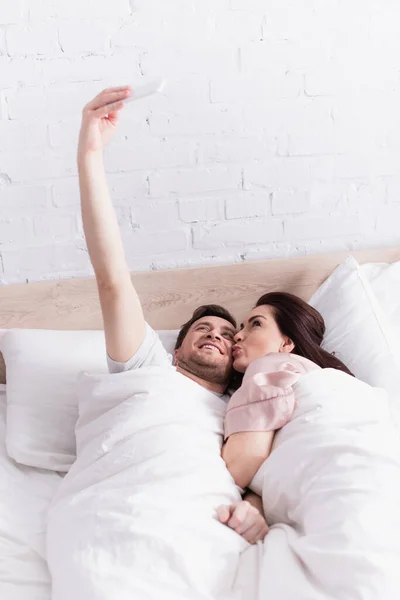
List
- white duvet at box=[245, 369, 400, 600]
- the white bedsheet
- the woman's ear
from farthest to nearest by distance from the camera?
the woman's ear → the white bedsheet → white duvet at box=[245, 369, 400, 600]

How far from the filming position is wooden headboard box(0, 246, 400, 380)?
1950mm

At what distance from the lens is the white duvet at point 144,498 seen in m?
1.10

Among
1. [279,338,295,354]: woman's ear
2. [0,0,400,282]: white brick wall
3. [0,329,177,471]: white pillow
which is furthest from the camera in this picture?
[0,0,400,282]: white brick wall

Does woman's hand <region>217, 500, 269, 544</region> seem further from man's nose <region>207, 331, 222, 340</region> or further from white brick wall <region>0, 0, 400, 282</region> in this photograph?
white brick wall <region>0, 0, 400, 282</region>

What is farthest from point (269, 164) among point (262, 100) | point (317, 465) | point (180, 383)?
point (317, 465)

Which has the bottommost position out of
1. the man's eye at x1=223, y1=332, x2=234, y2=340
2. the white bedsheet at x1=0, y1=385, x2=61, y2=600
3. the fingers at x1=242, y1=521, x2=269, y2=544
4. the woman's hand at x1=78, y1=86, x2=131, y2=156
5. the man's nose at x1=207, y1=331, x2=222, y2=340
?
the white bedsheet at x1=0, y1=385, x2=61, y2=600

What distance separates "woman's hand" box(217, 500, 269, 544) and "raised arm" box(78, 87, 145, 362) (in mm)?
401

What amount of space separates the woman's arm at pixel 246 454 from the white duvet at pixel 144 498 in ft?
0.10

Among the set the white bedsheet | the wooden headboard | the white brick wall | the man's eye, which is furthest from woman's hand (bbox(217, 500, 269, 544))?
the white brick wall

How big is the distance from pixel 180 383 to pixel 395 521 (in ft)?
1.69

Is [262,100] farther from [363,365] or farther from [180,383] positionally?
[180,383]

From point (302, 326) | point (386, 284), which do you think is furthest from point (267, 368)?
point (386, 284)

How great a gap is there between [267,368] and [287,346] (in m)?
0.20

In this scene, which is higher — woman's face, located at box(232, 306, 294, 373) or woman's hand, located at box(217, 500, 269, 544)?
woman's face, located at box(232, 306, 294, 373)
